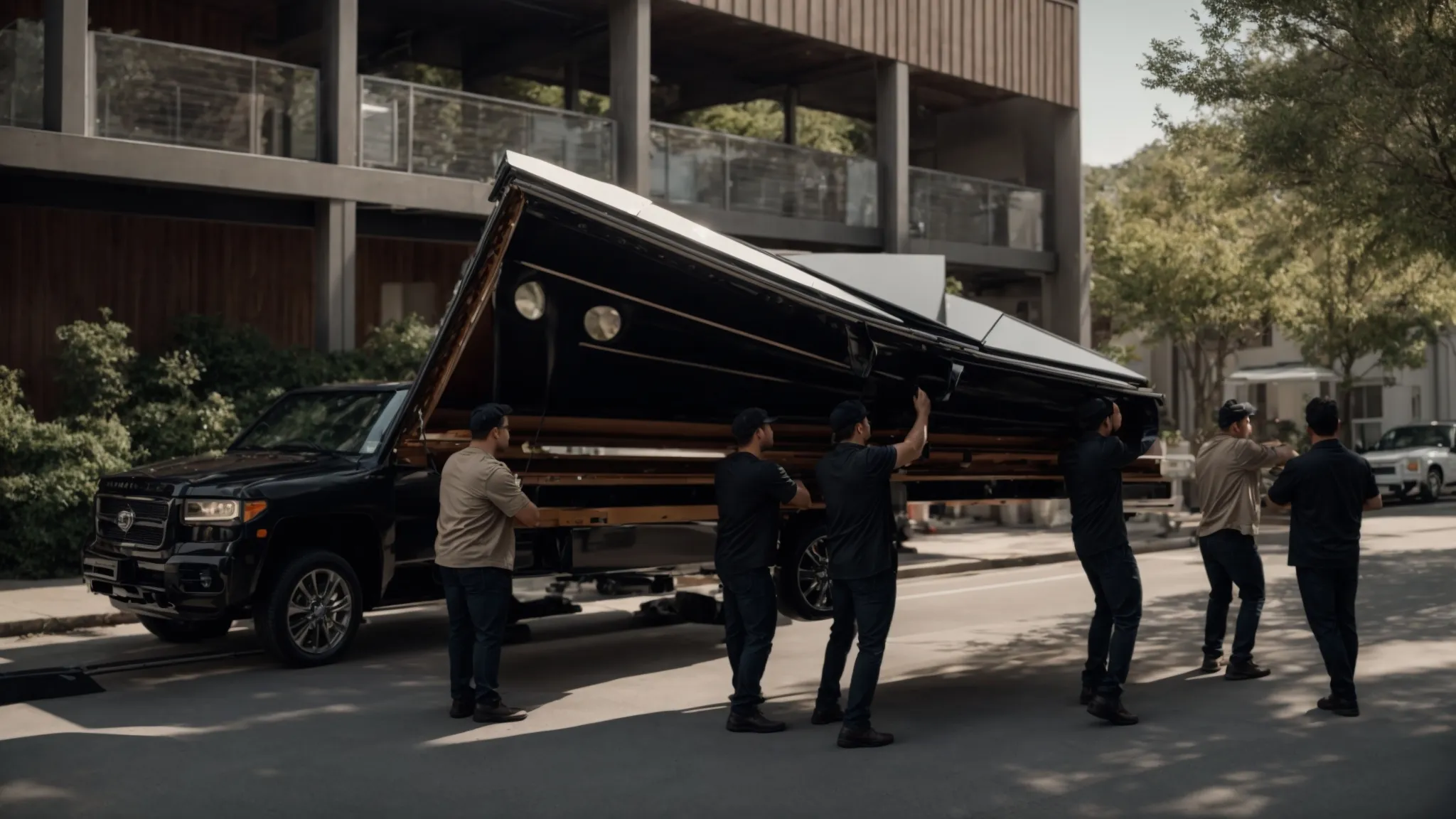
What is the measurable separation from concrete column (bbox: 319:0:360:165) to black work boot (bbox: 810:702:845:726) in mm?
11964

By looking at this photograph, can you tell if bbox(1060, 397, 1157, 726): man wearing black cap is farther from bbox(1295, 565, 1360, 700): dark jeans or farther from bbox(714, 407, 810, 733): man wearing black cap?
bbox(714, 407, 810, 733): man wearing black cap

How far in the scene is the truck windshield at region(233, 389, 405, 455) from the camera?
35.1 ft

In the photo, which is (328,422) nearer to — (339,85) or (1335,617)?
(1335,617)

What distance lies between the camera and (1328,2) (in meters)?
15.1

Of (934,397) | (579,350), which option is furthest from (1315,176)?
(579,350)

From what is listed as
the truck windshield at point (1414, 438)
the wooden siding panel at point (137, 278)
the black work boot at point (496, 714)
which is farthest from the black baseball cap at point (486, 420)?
the truck windshield at point (1414, 438)

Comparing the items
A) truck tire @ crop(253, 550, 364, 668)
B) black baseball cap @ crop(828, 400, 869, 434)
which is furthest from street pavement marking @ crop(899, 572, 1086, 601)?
black baseball cap @ crop(828, 400, 869, 434)

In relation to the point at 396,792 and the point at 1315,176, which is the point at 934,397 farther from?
the point at 1315,176

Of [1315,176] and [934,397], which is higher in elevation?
[1315,176]

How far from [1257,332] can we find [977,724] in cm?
2552

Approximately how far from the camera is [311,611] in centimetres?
985

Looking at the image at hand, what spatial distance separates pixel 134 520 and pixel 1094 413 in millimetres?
6595

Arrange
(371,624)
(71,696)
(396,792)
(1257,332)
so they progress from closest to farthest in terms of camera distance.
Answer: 1. (396,792)
2. (71,696)
3. (371,624)
4. (1257,332)

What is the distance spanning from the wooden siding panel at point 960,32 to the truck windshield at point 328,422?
37.4ft
